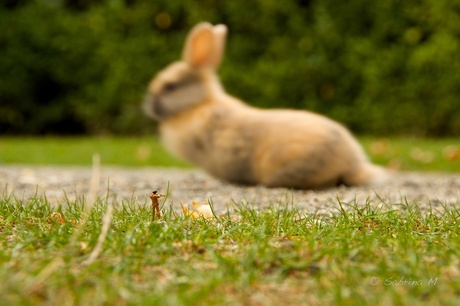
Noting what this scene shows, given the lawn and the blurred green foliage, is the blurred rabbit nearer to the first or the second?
the lawn

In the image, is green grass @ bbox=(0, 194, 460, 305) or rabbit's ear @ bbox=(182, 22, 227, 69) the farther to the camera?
rabbit's ear @ bbox=(182, 22, 227, 69)

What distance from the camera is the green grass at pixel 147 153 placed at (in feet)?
27.0

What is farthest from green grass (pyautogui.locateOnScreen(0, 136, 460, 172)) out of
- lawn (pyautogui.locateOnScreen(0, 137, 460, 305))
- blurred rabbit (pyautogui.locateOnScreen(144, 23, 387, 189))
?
lawn (pyautogui.locateOnScreen(0, 137, 460, 305))

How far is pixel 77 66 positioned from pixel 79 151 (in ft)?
10.0

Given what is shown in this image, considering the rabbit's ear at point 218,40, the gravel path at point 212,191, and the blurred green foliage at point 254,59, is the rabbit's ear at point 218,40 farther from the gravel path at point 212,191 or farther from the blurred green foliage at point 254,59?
the blurred green foliage at point 254,59

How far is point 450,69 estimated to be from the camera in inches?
399

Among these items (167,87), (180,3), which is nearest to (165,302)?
(167,87)

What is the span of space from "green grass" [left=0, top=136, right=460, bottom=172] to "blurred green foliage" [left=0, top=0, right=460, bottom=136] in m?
0.72

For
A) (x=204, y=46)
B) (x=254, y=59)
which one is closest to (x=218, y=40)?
(x=204, y=46)

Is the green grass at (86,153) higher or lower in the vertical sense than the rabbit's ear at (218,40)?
lower

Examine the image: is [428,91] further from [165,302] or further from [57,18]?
[165,302]

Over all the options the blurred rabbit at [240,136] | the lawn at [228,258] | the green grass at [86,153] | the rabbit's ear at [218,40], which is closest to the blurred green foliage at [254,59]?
the green grass at [86,153]

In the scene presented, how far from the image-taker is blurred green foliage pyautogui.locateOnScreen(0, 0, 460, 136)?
1027 cm

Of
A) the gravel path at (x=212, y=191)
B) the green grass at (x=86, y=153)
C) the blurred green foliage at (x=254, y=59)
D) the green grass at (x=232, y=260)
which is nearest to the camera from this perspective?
the green grass at (x=232, y=260)
